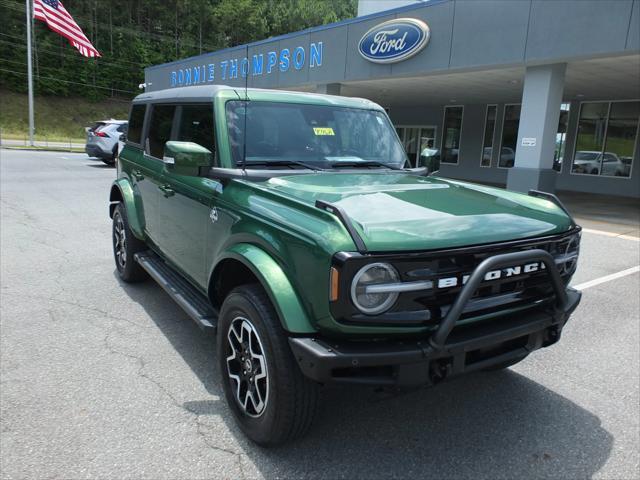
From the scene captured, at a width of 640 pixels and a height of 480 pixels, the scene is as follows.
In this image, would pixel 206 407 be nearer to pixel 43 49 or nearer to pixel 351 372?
pixel 351 372

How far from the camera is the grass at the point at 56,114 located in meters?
48.2

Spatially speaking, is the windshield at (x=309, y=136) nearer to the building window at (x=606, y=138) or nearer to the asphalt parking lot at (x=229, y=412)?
the asphalt parking lot at (x=229, y=412)

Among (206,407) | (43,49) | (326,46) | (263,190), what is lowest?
(206,407)

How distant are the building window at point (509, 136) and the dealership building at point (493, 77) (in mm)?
45

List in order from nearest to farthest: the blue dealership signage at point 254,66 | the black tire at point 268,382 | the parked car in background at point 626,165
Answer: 1. the black tire at point 268,382
2. the parked car in background at point 626,165
3. the blue dealership signage at point 254,66

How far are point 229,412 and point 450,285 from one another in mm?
1611

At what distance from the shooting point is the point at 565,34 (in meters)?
11.1

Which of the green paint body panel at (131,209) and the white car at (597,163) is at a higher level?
the white car at (597,163)

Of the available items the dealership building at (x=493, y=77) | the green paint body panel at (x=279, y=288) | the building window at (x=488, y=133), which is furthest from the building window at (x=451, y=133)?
the green paint body panel at (x=279, y=288)

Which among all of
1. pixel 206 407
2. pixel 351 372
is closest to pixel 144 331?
pixel 206 407

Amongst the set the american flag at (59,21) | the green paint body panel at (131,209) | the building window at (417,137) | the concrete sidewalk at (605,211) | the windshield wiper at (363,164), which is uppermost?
the american flag at (59,21)

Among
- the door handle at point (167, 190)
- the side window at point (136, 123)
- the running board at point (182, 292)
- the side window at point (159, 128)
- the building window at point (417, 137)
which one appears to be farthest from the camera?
the building window at point (417, 137)

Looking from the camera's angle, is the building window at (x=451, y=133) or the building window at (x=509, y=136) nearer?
the building window at (x=509, y=136)

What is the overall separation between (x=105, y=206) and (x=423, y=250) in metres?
9.68
